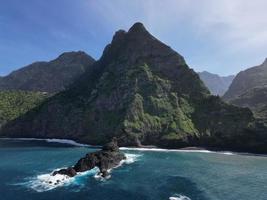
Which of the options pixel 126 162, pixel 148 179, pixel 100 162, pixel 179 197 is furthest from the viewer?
pixel 126 162

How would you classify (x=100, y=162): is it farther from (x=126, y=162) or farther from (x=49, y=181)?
(x=49, y=181)

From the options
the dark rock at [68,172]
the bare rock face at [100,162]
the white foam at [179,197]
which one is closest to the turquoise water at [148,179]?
the white foam at [179,197]

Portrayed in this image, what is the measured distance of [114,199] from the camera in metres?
82.9

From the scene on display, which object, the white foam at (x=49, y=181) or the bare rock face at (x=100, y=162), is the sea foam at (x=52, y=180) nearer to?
the white foam at (x=49, y=181)

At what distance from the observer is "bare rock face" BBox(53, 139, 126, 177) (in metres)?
111

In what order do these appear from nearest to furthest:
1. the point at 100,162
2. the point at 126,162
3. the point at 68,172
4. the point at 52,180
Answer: the point at 52,180 → the point at 68,172 → the point at 100,162 → the point at 126,162

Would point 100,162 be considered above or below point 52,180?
above

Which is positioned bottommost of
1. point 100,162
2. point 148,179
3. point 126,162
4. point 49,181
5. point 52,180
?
point 49,181

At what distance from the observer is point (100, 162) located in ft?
407

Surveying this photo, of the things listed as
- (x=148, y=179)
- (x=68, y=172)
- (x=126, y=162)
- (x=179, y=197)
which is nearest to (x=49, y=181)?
(x=68, y=172)

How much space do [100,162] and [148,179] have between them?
25617 mm

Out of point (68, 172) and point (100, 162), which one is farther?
point (100, 162)

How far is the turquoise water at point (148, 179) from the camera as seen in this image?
8744 cm

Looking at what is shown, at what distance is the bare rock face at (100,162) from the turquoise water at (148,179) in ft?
10.8
